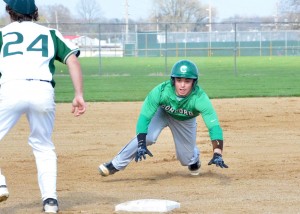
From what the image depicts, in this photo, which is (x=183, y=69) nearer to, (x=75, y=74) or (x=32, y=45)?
(x=75, y=74)

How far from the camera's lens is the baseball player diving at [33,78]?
20.7ft

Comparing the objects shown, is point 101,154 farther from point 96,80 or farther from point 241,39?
point 241,39

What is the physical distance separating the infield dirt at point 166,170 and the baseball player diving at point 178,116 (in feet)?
1.02

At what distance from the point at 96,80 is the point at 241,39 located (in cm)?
3725

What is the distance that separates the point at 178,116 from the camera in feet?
27.6

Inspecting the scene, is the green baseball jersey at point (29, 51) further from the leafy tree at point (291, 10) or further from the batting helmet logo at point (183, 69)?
the leafy tree at point (291, 10)

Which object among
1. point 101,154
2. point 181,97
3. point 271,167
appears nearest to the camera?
point 181,97

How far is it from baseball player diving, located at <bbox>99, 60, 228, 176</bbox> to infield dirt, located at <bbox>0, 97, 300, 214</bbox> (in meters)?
0.31

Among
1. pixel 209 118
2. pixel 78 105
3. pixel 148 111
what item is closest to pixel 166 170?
pixel 148 111

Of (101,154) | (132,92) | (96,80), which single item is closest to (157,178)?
(101,154)

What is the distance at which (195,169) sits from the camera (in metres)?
9.01

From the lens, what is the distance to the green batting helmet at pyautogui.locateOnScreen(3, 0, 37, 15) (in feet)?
20.9

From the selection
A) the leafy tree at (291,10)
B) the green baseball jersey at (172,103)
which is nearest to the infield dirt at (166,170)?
the green baseball jersey at (172,103)

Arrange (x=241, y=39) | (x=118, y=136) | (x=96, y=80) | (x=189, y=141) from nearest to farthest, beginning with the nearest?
(x=189, y=141) → (x=118, y=136) → (x=96, y=80) → (x=241, y=39)
